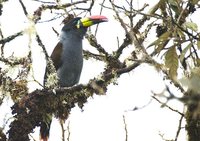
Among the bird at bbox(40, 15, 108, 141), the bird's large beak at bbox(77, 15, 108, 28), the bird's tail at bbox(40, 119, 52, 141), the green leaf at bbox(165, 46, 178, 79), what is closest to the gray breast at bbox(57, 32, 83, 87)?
the bird at bbox(40, 15, 108, 141)

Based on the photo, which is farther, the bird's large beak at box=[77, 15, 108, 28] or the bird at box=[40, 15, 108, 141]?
the bird at box=[40, 15, 108, 141]

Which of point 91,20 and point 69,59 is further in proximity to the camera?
point 69,59

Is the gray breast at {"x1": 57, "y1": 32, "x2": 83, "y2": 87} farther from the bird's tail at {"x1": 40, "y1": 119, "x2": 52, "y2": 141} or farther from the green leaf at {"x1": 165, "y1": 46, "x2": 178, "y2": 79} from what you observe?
the green leaf at {"x1": 165, "y1": 46, "x2": 178, "y2": 79}

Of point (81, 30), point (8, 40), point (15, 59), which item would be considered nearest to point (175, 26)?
point (8, 40)

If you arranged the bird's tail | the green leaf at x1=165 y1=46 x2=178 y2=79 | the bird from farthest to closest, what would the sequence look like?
the bird → the bird's tail → the green leaf at x1=165 y1=46 x2=178 y2=79

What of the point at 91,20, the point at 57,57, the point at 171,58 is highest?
the point at 91,20

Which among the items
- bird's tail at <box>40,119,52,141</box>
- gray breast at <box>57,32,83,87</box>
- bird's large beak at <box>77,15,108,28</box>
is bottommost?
bird's tail at <box>40,119,52,141</box>

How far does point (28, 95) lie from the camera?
247 cm

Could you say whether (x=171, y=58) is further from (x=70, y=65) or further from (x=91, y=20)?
(x=70, y=65)

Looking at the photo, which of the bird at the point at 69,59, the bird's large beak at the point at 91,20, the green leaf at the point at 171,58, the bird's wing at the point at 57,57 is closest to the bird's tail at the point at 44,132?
the bird at the point at 69,59

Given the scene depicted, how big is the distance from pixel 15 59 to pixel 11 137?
69cm

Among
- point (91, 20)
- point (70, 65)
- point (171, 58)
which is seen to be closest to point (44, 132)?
point (70, 65)

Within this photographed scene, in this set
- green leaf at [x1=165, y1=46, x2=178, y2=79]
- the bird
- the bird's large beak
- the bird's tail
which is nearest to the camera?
green leaf at [x1=165, y1=46, x2=178, y2=79]

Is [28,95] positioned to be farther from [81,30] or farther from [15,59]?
[81,30]
